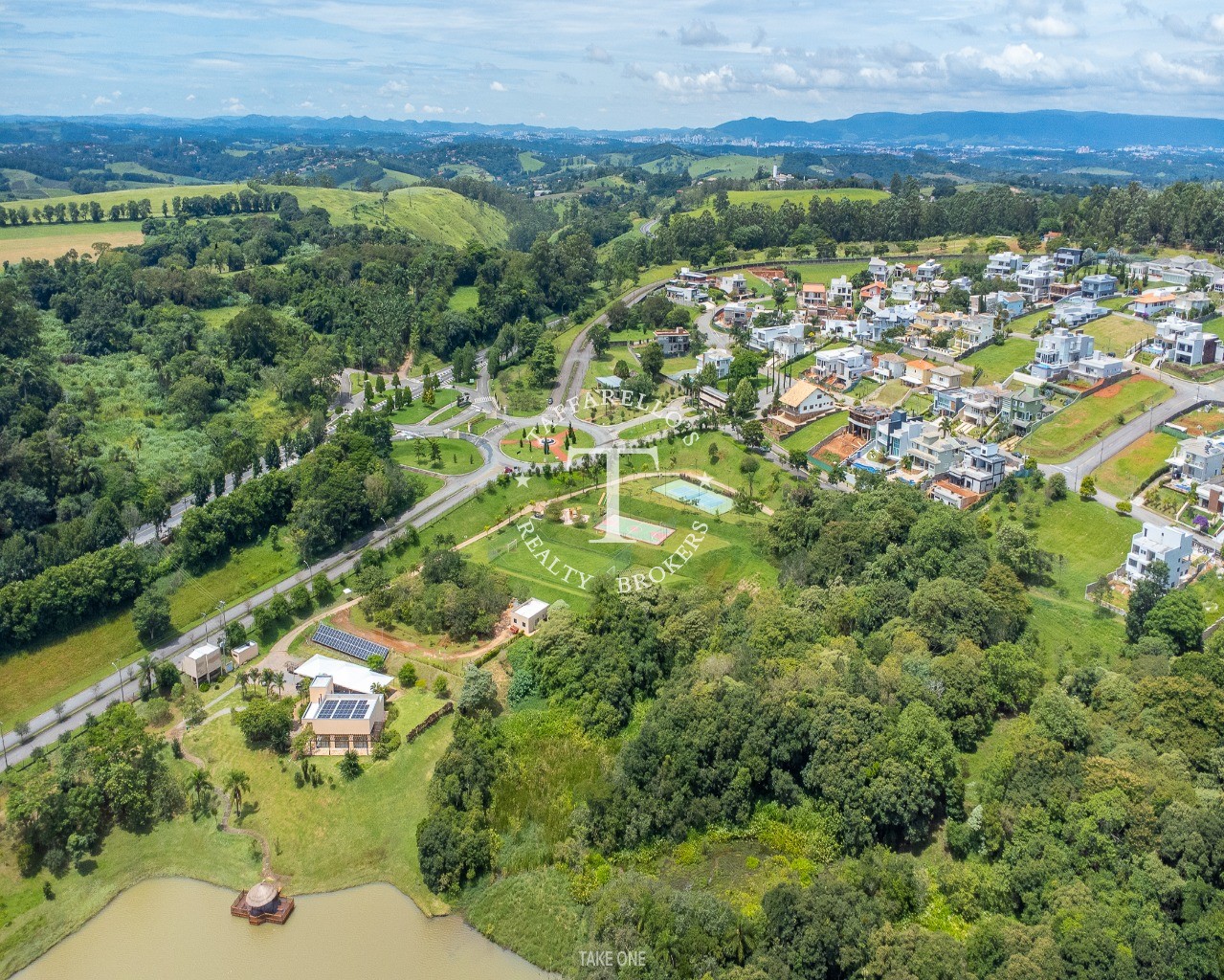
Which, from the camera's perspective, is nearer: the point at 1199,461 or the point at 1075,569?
the point at 1075,569

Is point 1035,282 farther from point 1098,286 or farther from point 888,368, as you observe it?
point 888,368

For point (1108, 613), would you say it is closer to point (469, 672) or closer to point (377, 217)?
point (469, 672)

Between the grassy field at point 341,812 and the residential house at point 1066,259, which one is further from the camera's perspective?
the residential house at point 1066,259

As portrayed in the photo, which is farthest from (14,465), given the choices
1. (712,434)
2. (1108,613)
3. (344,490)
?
(1108,613)

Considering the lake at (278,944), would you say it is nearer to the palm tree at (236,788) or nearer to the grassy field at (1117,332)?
the palm tree at (236,788)

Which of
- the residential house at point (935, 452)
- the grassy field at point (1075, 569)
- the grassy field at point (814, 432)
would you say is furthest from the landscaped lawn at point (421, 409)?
the grassy field at point (1075, 569)

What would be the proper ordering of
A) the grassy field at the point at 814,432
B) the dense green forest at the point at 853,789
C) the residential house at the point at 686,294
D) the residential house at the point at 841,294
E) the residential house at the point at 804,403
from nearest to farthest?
1. the dense green forest at the point at 853,789
2. the grassy field at the point at 814,432
3. the residential house at the point at 804,403
4. the residential house at the point at 841,294
5. the residential house at the point at 686,294

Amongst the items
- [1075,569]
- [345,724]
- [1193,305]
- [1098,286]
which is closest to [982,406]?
[1075,569]
